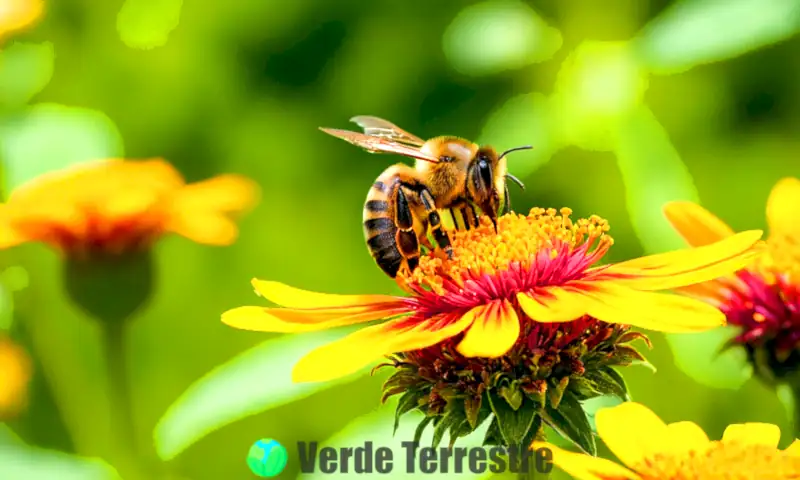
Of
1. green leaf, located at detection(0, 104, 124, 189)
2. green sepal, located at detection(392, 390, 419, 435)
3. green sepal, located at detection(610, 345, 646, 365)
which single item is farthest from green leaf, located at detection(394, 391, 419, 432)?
green leaf, located at detection(0, 104, 124, 189)

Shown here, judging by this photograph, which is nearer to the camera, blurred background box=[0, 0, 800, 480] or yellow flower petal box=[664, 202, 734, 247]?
yellow flower petal box=[664, 202, 734, 247]

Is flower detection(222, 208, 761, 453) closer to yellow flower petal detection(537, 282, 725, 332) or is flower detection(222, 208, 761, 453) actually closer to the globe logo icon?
yellow flower petal detection(537, 282, 725, 332)

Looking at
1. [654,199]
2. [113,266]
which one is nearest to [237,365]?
[113,266]

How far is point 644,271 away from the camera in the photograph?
0.53 metres

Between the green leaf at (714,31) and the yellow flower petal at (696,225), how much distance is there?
23.8 inches

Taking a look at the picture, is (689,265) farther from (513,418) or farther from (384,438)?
(384,438)

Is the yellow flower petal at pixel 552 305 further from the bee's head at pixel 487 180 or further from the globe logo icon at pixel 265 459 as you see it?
the globe logo icon at pixel 265 459

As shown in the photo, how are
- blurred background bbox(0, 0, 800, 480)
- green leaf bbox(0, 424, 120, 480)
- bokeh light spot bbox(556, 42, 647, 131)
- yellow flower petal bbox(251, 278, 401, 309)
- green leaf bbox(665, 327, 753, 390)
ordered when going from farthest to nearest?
1. bokeh light spot bbox(556, 42, 647, 131)
2. blurred background bbox(0, 0, 800, 480)
3. green leaf bbox(665, 327, 753, 390)
4. green leaf bbox(0, 424, 120, 480)
5. yellow flower petal bbox(251, 278, 401, 309)

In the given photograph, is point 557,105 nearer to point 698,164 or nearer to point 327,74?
point 698,164

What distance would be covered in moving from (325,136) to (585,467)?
1.01 metres

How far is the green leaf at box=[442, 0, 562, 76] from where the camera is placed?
137 centimetres

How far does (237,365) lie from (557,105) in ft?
1.91

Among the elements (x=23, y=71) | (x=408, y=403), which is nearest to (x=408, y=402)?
(x=408, y=403)

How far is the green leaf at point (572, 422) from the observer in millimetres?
487
